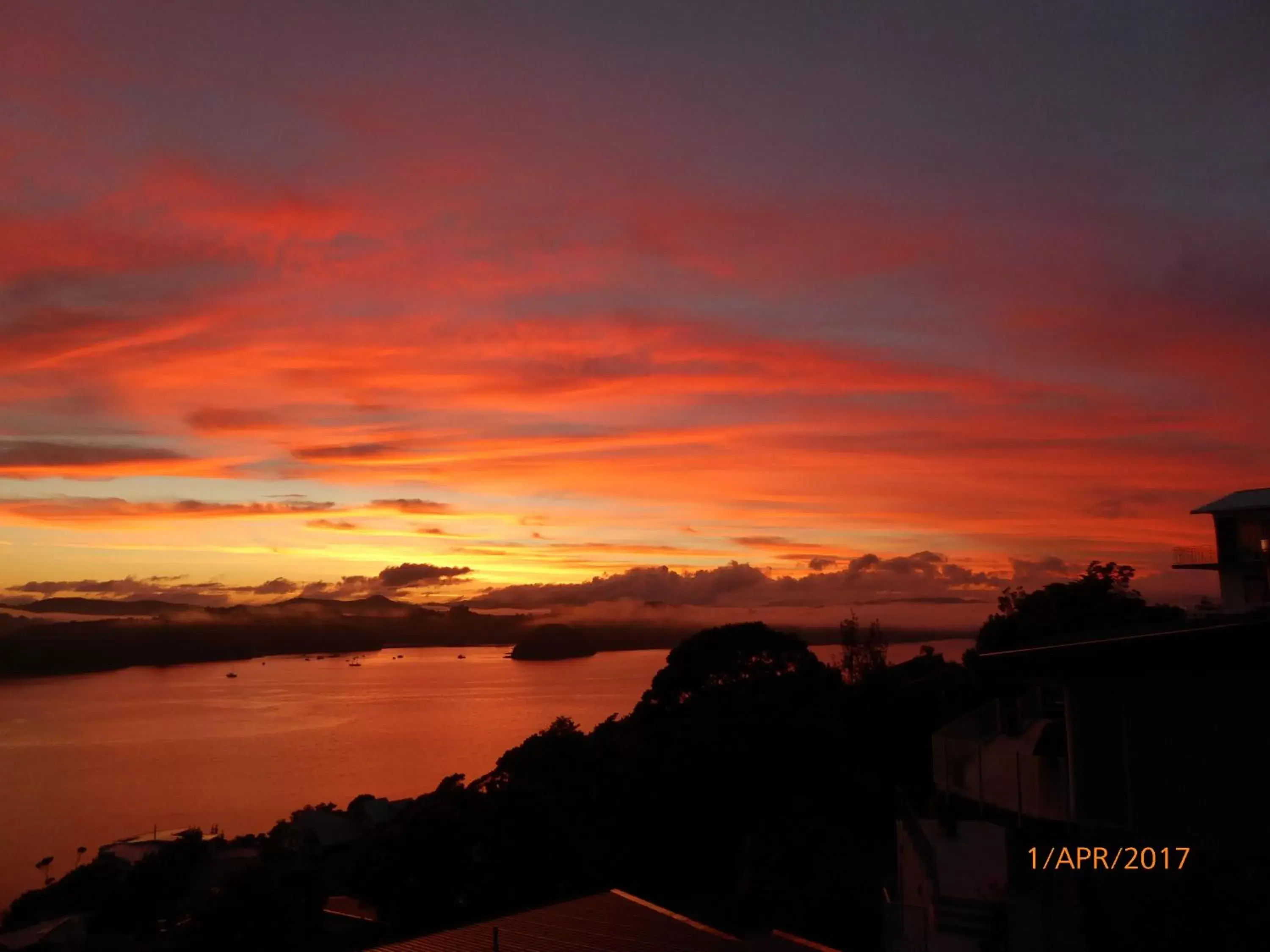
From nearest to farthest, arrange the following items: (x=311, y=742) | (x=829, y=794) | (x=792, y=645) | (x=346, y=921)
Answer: (x=829, y=794), (x=346, y=921), (x=792, y=645), (x=311, y=742)

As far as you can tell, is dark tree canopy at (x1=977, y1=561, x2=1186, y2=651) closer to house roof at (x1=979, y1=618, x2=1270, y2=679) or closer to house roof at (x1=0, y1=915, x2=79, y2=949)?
house roof at (x1=979, y1=618, x2=1270, y2=679)

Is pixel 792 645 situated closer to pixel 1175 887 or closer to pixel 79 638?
pixel 1175 887

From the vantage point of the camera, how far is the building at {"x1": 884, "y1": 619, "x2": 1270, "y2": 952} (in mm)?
8742

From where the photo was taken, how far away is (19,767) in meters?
87.1

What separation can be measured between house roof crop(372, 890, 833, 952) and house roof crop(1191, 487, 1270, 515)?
1252 inches

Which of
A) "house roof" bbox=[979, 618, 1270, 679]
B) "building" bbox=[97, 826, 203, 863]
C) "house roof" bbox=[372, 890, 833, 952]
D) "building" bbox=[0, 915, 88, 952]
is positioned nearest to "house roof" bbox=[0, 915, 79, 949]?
"building" bbox=[0, 915, 88, 952]

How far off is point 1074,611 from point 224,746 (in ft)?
296

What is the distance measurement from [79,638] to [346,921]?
10822cm

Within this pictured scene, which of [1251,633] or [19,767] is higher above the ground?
[1251,633]

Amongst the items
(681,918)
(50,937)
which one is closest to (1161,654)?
(681,918)

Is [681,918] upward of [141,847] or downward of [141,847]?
upward

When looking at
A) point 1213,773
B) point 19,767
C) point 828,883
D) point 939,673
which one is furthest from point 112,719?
point 1213,773

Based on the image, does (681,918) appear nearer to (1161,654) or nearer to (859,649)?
(1161,654)

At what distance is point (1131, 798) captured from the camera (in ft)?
32.1
